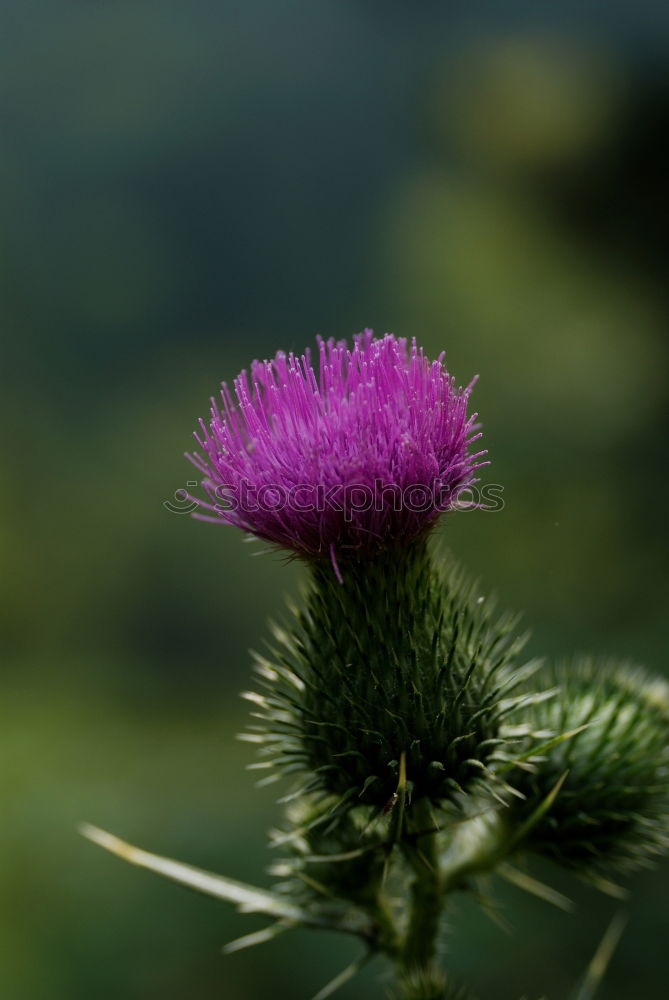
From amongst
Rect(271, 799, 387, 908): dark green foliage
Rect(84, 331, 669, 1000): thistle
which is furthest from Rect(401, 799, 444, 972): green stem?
Rect(271, 799, 387, 908): dark green foliage

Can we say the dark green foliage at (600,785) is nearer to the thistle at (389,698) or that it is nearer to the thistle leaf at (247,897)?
the thistle at (389,698)

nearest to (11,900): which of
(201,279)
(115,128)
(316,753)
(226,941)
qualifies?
(226,941)

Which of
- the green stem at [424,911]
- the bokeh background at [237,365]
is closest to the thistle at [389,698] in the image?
the green stem at [424,911]

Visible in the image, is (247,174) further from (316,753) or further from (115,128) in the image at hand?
(316,753)

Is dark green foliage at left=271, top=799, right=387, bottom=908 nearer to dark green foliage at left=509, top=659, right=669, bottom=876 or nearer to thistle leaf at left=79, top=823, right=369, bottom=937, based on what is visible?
thistle leaf at left=79, top=823, right=369, bottom=937
